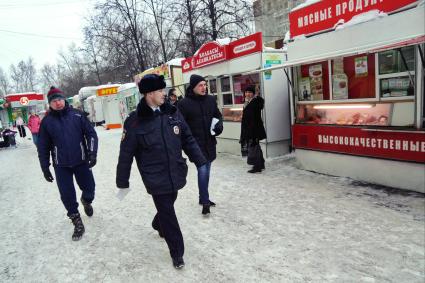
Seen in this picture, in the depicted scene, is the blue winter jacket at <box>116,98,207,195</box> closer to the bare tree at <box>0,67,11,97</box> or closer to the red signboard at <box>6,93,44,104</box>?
the red signboard at <box>6,93,44,104</box>

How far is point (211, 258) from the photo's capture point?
11.2 ft

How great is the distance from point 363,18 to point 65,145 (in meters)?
4.76

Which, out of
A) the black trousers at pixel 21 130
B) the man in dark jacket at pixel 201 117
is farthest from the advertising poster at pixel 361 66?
the black trousers at pixel 21 130

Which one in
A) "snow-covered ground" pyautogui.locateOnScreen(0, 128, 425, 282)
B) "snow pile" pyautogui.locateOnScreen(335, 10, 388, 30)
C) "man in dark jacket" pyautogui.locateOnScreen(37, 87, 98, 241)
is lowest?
"snow-covered ground" pyautogui.locateOnScreen(0, 128, 425, 282)

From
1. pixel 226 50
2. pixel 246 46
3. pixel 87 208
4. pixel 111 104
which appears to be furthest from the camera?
pixel 111 104

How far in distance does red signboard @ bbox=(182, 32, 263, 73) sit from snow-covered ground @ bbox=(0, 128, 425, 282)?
3.39 metres

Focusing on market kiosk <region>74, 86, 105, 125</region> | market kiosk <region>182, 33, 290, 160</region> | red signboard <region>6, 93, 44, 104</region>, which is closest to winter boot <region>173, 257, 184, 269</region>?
market kiosk <region>182, 33, 290, 160</region>

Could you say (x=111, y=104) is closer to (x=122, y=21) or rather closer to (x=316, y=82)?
(x=122, y=21)

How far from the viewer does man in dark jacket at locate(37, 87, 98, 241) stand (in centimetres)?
415

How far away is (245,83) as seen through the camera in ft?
28.7

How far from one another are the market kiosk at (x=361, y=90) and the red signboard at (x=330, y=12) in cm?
2

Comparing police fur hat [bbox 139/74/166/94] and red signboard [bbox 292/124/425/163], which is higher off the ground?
police fur hat [bbox 139/74/166/94]

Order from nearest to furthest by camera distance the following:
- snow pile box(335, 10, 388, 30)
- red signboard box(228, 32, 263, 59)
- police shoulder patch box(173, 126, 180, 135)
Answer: police shoulder patch box(173, 126, 180, 135) → snow pile box(335, 10, 388, 30) → red signboard box(228, 32, 263, 59)

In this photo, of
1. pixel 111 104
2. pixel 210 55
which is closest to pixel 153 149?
pixel 210 55
